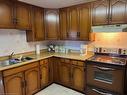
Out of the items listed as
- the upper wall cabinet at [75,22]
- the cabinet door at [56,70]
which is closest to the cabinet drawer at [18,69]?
the cabinet door at [56,70]

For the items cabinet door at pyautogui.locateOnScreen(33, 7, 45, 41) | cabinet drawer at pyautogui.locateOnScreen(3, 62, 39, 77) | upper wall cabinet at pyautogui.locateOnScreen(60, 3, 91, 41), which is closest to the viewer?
cabinet drawer at pyautogui.locateOnScreen(3, 62, 39, 77)

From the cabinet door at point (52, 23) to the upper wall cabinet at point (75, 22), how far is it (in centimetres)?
16

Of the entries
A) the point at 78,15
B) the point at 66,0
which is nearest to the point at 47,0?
the point at 66,0

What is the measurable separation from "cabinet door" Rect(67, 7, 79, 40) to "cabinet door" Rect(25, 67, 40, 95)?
4.25 ft

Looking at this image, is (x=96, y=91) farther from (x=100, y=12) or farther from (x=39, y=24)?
(x=39, y=24)

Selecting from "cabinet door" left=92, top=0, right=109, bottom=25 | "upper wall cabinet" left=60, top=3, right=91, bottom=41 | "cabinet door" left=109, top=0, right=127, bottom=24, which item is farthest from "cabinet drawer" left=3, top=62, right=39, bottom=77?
"cabinet door" left=109, top=0, right=127, bottom=24

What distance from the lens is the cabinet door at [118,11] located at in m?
2.16

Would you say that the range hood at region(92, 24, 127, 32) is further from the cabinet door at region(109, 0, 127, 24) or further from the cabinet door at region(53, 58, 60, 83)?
the cabinet door at region(53, 58, 60, 83)

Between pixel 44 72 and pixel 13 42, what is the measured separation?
1.11 meters

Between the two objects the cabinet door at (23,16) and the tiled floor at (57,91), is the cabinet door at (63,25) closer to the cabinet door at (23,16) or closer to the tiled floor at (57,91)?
the cabinet door at (23,16)

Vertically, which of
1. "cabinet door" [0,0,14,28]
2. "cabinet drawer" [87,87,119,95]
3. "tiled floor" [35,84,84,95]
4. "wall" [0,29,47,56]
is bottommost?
"tiled floor" [35,84,84,95]

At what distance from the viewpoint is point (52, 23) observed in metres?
3.20

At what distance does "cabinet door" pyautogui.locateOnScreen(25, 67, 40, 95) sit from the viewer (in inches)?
93.6

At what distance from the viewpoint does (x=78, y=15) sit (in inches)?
110
